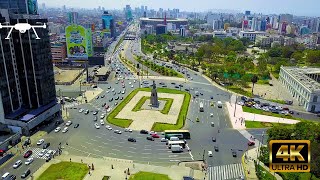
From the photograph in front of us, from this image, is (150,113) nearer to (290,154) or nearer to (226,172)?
(226,172)

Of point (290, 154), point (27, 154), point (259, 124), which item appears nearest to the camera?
point (290, 154)

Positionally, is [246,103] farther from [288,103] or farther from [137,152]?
[137,152]

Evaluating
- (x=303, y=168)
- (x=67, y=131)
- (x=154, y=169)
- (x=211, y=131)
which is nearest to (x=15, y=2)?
(x=67, y=131)

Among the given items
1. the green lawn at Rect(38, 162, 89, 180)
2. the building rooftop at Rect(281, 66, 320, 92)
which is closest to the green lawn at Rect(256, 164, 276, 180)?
the green lawn at Rect(38, 162, 89, 180)

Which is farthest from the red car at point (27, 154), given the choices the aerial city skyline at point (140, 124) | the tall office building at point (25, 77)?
the tall office building at point (25, 77)

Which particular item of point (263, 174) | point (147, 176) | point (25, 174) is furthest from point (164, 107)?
point (25, 174)

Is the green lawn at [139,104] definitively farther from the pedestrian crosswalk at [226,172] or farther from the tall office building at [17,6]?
the tall office building at [17,6]
